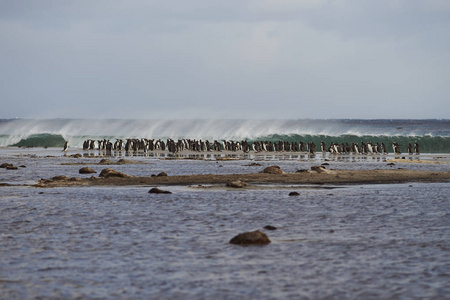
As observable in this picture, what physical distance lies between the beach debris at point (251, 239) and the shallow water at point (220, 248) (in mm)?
262

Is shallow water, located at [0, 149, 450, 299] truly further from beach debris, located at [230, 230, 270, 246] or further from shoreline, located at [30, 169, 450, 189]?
shoreline, located at [30, 169, 450, 189]

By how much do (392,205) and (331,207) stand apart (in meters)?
1.93

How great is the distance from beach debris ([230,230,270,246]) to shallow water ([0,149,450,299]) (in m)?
0.26

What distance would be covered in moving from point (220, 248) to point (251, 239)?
2.24ft

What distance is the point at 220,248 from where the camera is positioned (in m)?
12.8

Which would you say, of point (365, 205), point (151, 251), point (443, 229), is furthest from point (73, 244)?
point (365, 205)

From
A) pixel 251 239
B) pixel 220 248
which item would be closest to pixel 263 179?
pixel 251 239

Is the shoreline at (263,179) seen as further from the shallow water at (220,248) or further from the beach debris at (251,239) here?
the beach debris at (251,239)

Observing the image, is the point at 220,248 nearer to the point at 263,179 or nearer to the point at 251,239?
the point at 251,239

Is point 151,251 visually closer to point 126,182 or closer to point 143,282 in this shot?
point 143,282

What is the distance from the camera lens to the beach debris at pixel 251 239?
13.1 m

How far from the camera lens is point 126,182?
92.8 ft

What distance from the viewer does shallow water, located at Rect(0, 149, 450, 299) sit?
385 inches

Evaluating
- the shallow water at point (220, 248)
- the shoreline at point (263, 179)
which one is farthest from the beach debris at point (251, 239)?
the shoreline at point (263, 179)
